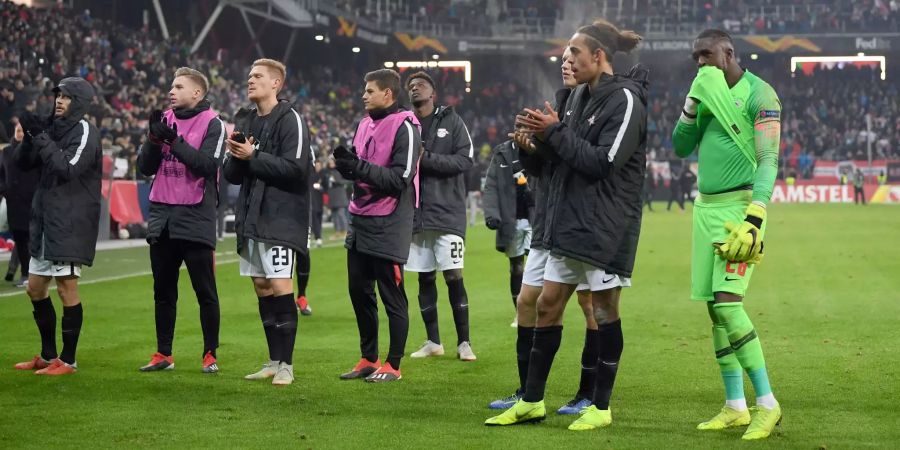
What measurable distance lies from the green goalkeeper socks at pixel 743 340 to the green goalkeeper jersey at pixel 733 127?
2.17ft

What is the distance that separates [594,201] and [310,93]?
157 ft

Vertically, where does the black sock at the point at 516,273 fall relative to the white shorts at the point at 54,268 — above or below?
below

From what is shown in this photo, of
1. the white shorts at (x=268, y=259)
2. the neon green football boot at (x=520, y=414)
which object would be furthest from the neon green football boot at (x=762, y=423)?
the white shorts at (x=268, y=259)

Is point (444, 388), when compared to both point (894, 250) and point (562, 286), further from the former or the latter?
point (894, 250)

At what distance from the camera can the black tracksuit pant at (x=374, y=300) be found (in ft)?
28.5

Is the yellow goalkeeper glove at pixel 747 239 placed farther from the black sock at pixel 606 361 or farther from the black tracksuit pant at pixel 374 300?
the black tracksuit pant at pixel 374 300

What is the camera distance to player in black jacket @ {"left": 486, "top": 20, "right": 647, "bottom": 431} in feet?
21.4

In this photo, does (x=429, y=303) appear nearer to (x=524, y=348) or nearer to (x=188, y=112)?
(x=188, y=112)

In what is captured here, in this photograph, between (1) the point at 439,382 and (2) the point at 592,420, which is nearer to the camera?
(2) the point at 592,420

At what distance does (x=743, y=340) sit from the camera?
6.61 m

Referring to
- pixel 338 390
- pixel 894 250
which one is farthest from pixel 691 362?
pixel 894 250

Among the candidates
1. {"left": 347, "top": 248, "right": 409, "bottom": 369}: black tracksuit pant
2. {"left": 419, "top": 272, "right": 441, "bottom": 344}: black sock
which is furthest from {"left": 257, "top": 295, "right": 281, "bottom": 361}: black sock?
{"left": 419, "top": 272, "right": 441, "bottom": 344}: black sock

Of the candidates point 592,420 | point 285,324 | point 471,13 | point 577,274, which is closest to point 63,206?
point 285,324

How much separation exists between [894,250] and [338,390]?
55.7ft
